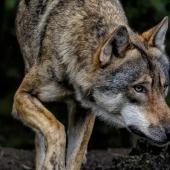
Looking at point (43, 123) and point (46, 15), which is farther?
point (46, 15)

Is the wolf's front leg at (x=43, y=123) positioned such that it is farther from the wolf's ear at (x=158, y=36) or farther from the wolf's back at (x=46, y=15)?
the wolf's ear at (x=158, y=36)

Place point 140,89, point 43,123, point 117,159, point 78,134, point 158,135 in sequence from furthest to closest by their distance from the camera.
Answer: point 117,159, point 78,134, point 43,123, point 140,89, point 158,135

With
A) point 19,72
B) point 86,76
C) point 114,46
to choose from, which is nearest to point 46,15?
point 86,76

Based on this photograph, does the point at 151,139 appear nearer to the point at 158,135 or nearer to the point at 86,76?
the point at 158,135

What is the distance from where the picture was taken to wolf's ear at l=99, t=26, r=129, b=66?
23.2ft

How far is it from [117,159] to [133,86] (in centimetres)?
152

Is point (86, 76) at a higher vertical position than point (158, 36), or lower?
lower

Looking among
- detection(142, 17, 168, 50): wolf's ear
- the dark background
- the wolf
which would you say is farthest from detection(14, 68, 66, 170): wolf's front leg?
the dark background

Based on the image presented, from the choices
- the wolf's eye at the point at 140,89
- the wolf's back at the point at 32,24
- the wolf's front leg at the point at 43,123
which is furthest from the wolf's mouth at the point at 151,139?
the wolf's back at the point at 32,24

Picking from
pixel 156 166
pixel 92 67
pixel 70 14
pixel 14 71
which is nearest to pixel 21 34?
pixel 70 14

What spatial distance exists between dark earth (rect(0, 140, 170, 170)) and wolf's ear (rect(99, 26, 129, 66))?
1266 millimetres

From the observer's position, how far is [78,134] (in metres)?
8.20

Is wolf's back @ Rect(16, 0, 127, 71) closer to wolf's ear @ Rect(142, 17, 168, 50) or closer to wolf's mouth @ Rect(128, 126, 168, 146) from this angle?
wolf's ear @ Rect(142, 17, 168, 50)

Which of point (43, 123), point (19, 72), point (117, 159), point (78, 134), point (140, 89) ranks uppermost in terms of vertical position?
point (140, 89)
